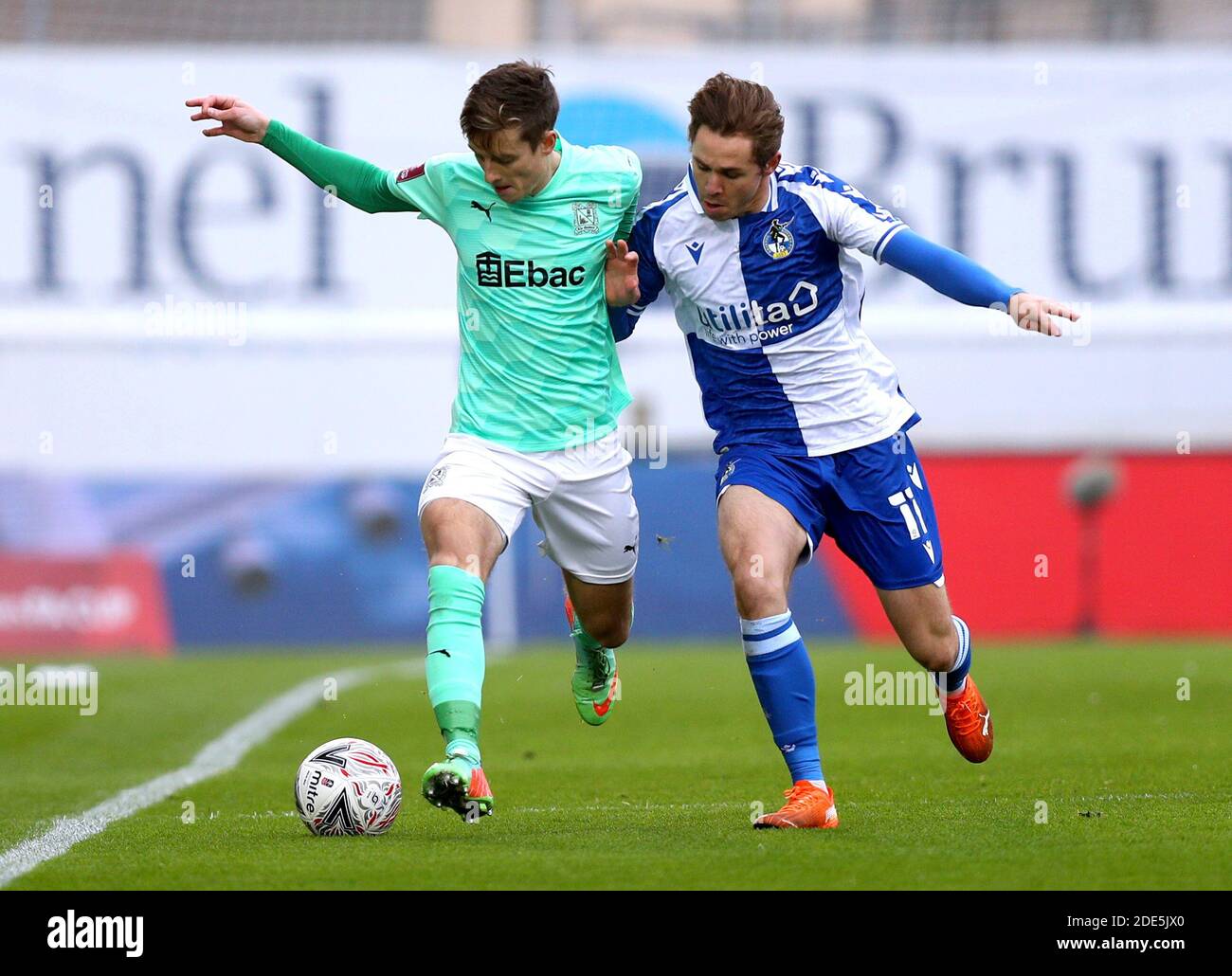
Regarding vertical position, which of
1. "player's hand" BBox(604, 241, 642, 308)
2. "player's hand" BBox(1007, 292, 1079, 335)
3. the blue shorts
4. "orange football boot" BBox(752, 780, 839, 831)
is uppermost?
"player's hand" BBox(604, 241, 642, 308)

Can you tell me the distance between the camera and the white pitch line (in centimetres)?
554

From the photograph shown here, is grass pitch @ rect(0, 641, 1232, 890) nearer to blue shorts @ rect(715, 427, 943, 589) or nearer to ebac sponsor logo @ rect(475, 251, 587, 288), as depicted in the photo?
blue shorts @ rect(715, 427, 943, 589)

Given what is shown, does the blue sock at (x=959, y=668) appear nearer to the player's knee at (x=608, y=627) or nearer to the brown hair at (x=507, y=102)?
the player's knee at (x=608, y=627)

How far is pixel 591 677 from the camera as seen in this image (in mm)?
7551

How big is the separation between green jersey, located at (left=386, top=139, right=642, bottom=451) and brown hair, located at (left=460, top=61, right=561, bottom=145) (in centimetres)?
34

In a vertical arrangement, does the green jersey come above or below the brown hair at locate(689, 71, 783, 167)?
below

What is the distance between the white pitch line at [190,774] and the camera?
5.54 m

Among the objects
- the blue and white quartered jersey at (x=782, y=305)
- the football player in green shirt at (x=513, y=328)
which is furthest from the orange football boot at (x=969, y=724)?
the football player in green shirt at (x=513, y=328)

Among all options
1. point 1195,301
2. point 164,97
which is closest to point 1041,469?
point 1195,301

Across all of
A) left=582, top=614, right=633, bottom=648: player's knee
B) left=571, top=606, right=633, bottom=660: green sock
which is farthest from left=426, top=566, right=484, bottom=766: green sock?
left=571, top=606, right=633, bottom=660: green sock

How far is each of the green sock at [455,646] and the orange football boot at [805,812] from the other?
3.06ft
